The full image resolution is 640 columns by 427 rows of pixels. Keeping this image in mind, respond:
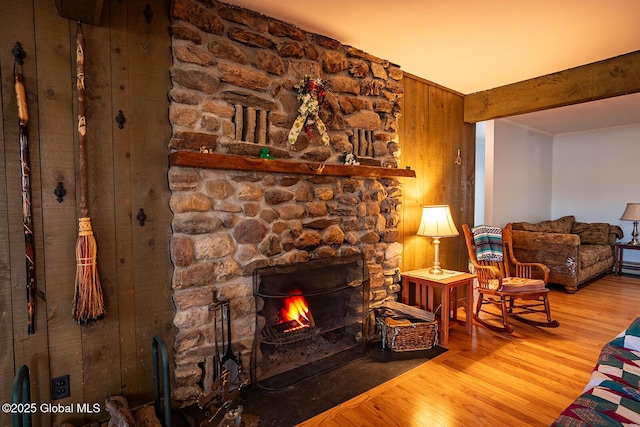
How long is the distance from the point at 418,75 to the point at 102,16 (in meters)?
2.59

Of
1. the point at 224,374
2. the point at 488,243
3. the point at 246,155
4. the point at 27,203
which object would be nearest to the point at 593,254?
the point at 488,243

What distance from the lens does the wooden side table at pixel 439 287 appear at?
284 cm

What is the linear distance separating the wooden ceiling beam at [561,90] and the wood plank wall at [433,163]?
0.24 meters

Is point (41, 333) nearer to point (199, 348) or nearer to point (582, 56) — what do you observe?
point (199, 348)

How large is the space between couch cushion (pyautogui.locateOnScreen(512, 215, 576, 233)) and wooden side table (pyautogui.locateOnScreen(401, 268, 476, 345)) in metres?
2.77

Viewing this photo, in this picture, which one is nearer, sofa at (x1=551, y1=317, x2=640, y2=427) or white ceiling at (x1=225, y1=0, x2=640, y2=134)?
sofa at (x1=551, y1=317, x2=640, y2=427)

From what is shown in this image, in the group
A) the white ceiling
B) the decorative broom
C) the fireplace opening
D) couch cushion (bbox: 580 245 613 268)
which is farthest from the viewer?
couch cushion (bbox: 580 245 613 268)

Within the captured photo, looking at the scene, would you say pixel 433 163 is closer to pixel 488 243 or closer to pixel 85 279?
pixel 488 243

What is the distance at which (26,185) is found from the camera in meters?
1.53

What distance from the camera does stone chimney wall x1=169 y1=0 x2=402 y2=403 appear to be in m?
1.92

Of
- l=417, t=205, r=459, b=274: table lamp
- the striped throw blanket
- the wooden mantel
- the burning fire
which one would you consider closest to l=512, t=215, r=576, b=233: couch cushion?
the striped throw blanket

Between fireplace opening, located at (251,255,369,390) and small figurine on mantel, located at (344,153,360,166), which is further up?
small figurine on mantel, located at (344,153,360,166)

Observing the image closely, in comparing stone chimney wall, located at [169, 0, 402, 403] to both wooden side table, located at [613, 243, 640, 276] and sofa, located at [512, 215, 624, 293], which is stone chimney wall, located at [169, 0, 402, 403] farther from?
wooden side table, located at [613, 243, 640, 276]

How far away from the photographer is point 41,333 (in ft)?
5.22
